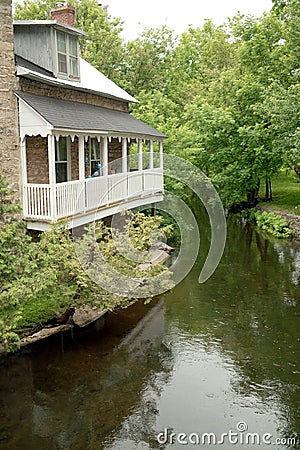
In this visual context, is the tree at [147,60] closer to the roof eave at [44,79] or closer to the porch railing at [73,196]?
the roof eave at [44,79]

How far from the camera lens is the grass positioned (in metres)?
28.5

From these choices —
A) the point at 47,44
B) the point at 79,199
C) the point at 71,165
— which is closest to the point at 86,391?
the point at 79,199

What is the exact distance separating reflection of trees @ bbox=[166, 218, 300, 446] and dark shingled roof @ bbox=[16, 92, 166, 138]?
6.00m

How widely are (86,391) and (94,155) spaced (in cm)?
1098

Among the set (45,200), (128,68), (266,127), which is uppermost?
(128,68)

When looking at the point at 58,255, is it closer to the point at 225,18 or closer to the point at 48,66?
the point at 48,66

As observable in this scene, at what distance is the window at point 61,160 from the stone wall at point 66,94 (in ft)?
4.85

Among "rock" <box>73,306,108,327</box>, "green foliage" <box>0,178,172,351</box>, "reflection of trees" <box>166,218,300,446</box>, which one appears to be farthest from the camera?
"rock" <box>73,306,108,327</box>

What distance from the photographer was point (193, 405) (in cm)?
955

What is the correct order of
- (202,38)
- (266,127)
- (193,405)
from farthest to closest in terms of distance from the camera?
(202,38)
(266,127)
(193,405)

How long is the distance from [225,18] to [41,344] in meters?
39.0

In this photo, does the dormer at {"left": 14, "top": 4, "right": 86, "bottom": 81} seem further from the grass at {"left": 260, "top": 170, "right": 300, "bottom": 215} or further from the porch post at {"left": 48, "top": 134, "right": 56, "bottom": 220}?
the grass at {"left": 260, "top": 170, "right": 300, "bottom": 215}

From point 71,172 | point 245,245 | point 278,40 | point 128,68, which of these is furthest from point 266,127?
point 71,172

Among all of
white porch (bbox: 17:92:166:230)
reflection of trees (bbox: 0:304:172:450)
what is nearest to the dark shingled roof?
white porch (bbox: 17:92:166:230)
